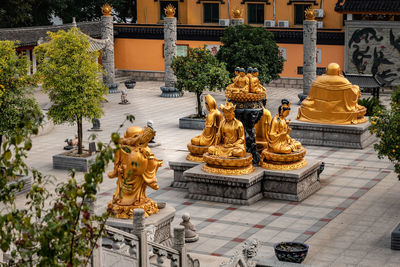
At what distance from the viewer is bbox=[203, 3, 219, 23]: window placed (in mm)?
46000

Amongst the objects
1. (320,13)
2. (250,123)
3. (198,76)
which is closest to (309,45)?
(320,13)

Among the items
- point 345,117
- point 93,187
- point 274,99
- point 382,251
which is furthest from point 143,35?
point 93,187

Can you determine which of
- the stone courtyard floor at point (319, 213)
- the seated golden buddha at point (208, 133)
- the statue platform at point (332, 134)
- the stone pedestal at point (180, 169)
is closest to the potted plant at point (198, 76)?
the stone courtyard floor at point (319, 213)

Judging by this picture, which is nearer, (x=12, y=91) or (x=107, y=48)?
(x=12, y=91)

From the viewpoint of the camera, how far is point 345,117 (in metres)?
26.9

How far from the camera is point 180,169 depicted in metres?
21.9

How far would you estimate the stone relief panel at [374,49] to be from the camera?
37562 mm

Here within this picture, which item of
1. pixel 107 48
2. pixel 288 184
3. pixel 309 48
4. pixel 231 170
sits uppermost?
pixel 107 48

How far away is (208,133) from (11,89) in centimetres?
573

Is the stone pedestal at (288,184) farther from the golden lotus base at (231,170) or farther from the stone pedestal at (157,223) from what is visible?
the stone pedestal at (157,223)

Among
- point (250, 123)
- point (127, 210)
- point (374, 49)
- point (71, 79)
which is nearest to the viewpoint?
point (127, 210)

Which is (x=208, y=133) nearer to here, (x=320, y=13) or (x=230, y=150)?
(x=230, y=150)

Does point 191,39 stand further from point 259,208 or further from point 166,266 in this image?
point 166,266

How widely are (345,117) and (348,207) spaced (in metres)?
7.30
